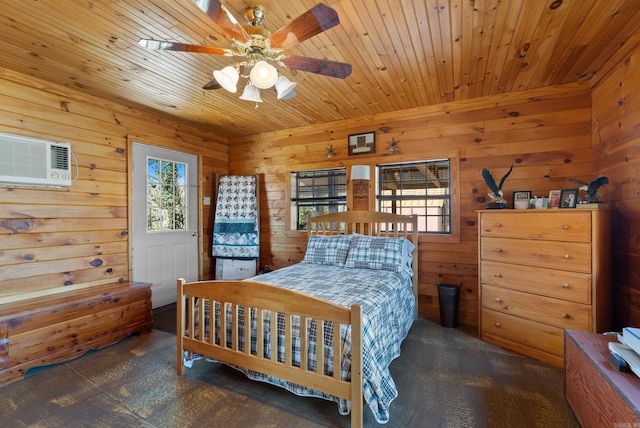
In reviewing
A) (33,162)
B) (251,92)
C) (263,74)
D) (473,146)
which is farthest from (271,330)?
(473,146)

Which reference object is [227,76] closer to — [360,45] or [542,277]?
[360,45]

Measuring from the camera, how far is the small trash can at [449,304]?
10.0 feet

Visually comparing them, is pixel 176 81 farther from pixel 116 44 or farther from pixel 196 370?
pixel 196 370

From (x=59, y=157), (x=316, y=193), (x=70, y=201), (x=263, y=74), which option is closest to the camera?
(x=263, y=74)

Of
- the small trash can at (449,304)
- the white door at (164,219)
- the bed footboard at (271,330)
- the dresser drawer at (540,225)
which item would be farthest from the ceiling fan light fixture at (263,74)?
the small trash can at (449,304)

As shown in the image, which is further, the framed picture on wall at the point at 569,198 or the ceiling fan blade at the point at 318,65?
the framed picture on wall at the point at 569,198

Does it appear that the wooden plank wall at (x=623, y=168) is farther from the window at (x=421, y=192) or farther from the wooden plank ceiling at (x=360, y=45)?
the window at (x=421, y=192)

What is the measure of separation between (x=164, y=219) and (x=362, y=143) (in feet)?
9.10

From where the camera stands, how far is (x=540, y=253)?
240 centimetres

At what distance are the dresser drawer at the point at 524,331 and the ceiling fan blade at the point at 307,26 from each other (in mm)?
2709

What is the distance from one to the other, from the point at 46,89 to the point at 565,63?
4.61m

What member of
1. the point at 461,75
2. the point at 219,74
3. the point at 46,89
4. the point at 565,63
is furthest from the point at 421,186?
the point at 46,89

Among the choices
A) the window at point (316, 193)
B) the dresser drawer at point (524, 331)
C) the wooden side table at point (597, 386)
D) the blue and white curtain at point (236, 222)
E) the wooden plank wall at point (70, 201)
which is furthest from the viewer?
the blue and white curtain at point (236, 222)

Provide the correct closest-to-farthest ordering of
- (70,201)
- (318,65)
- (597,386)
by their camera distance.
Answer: (597,386) → (318,65) → (70,201)
